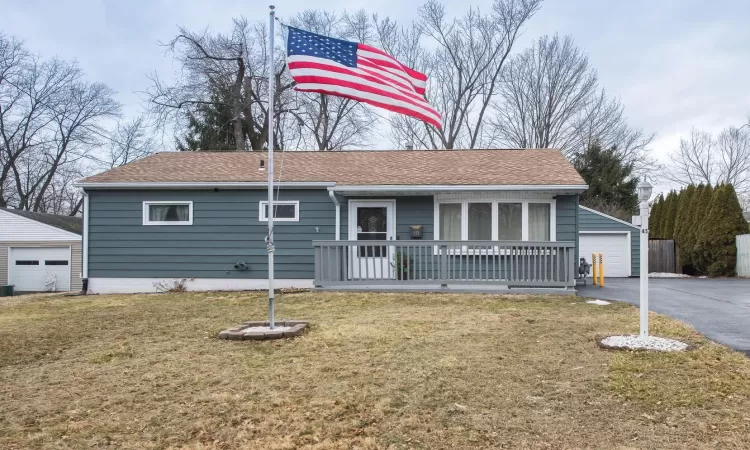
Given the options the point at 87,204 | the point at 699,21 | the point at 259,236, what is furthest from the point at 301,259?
the point at 699,21

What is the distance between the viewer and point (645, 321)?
5141mm

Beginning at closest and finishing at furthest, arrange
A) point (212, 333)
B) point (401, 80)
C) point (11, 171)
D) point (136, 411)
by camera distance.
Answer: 1. point (136, 411)
2. point (212, 333)
3. point (401, 80)
4. point (11, 171)

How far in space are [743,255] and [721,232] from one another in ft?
3.09

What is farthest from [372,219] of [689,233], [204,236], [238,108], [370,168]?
[238,108]

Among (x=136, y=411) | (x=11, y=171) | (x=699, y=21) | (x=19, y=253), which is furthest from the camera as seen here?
(x=11, y=171)

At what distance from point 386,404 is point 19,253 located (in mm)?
25119

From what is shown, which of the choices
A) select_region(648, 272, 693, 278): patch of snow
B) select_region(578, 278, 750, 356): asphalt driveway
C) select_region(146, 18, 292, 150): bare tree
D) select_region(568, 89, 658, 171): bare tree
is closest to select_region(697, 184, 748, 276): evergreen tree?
select_region(648, 272, 693, 278): patch of snow

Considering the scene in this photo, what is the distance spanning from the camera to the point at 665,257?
62.1ft

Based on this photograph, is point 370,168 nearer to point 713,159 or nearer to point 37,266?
point 37,266

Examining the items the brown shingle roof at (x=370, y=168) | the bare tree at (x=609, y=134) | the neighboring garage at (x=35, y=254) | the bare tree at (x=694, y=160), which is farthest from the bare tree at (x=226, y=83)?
the bare tree at (x=694, y=160)

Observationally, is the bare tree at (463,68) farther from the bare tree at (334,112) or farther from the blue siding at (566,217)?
the blue siding at (566,217)

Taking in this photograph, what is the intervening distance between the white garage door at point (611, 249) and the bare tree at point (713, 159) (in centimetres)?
1788

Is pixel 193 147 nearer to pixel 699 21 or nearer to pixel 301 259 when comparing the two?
pixel 301 259

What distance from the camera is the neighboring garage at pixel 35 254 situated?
22.8 metres
